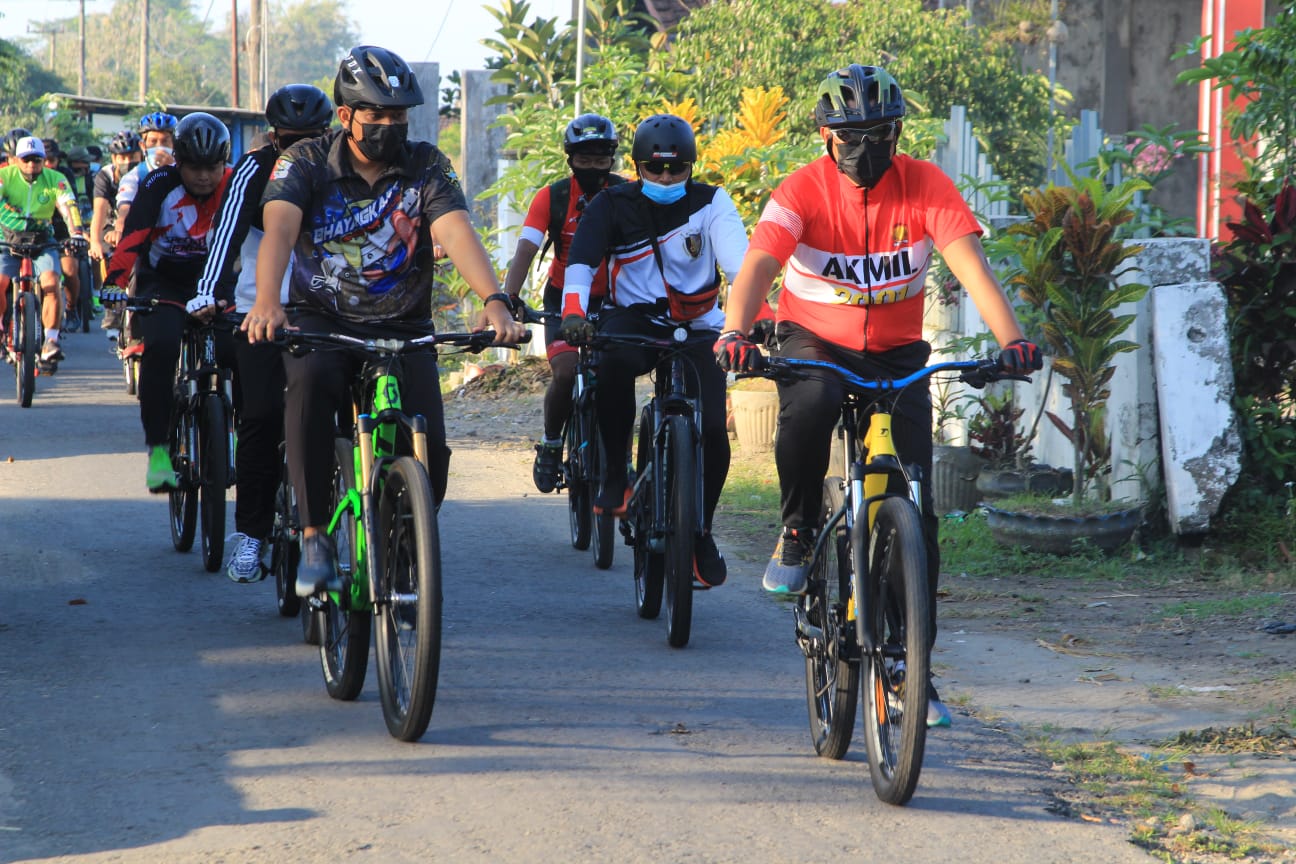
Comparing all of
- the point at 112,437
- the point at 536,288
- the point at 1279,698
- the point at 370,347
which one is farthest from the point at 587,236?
the point at 536,288

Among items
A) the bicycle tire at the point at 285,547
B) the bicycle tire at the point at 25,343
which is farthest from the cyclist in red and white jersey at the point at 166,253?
the bicycle tire at the point at 25,343

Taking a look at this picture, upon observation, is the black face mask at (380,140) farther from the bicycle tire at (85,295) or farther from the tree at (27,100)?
the tree at (27,100)

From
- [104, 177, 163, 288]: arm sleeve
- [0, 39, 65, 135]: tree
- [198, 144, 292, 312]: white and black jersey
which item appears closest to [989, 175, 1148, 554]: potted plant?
[198, 144, 292, 312]: white and black jersey

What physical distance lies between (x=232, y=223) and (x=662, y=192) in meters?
1.81

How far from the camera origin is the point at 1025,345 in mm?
4680

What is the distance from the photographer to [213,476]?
777 centimetres

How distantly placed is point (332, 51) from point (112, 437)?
146m

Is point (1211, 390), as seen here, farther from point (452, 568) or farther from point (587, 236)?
point (452, 568)

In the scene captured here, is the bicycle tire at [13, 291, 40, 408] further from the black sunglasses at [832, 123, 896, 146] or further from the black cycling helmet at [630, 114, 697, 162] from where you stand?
the black sunglasses at [832, 123, 896, 146]

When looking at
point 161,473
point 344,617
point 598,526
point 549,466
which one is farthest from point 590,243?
point 161,473

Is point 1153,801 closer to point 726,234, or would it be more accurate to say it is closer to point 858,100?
point 858,100

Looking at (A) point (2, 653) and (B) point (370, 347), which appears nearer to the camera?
(B) point (370, 347)

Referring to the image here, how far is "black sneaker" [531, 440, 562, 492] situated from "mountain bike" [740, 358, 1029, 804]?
3.48 m

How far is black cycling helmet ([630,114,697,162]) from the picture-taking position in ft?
Result: 23.8
